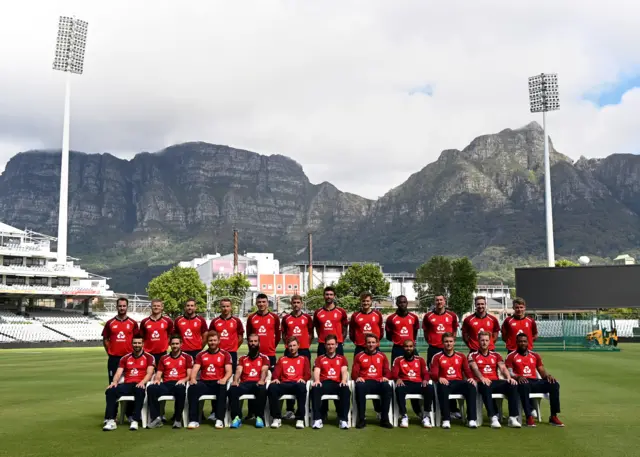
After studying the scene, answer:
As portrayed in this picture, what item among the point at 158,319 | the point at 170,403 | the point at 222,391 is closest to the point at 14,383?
the point at 170,403

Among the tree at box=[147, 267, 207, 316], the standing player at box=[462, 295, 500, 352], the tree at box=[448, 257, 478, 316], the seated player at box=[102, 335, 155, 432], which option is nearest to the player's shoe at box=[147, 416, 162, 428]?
the seated player at box=[102, 335, 155, 432]

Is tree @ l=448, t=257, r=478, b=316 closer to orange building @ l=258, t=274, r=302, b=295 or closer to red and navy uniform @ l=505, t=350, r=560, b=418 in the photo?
orange building @ l=258, t=274, r=302, b=295

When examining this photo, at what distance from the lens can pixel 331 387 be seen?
34.2 feet

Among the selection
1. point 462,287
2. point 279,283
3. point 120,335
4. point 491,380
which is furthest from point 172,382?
point 279,283

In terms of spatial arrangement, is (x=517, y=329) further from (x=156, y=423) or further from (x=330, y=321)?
(x=156, y=423)

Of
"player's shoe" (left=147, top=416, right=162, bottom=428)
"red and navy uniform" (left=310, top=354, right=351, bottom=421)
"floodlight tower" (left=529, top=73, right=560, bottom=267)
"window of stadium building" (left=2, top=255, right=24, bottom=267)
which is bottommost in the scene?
"player's shoe" (left=147, top=416, right=162, bottom=428)

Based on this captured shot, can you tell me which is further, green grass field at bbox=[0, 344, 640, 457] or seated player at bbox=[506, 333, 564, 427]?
seated player at bbox=[506, 333, 564, 427]

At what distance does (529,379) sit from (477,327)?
57.9 inches

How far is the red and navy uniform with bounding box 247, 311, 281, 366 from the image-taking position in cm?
1180

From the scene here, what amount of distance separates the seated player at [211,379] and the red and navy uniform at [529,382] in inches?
186

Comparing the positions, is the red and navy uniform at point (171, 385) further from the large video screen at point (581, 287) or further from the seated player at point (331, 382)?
the large video screen at point (581, 287)

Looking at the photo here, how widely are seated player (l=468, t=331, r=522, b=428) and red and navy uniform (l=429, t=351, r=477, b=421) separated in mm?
185

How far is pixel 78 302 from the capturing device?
8300 centimetres

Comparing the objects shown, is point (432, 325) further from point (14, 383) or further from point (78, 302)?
point (78, 302)
